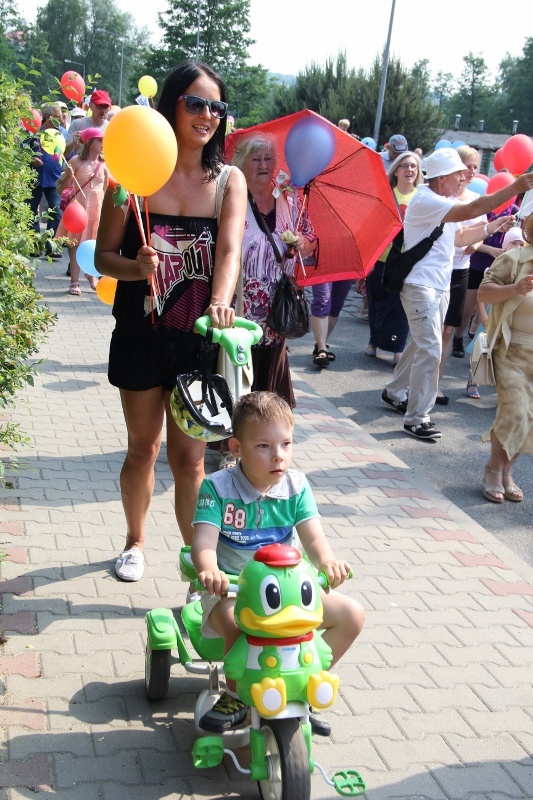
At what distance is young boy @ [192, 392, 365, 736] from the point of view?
3.00 metres

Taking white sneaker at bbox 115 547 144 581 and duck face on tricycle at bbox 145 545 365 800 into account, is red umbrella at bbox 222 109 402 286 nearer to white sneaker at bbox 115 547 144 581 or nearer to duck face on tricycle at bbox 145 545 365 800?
white sneaker at bbox 115 547 144 581

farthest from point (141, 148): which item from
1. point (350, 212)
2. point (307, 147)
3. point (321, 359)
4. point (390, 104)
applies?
point (390, 104)

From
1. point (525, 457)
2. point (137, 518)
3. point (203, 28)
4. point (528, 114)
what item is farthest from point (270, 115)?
point (137, 518)

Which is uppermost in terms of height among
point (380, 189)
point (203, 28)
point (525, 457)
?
point (203, 28)

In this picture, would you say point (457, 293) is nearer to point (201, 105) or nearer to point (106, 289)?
point (106, 289)

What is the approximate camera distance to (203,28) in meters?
78.7

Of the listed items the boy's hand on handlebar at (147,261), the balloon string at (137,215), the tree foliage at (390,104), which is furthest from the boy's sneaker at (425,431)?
the tree foliage at (390,104)

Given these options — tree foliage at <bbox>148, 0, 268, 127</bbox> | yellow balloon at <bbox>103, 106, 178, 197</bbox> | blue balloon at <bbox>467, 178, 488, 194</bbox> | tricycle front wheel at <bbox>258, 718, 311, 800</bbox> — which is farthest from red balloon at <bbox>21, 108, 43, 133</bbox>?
tree foliage at <bbox>148, 0, 268, 127</bbox>

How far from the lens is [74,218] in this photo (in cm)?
1002

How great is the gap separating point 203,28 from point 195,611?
269 ft

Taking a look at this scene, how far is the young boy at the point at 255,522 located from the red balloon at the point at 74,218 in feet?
24.1

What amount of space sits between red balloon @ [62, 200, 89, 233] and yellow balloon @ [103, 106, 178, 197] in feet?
21.6

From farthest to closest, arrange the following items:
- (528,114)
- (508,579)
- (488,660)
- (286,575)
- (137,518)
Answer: (528,114)
(508,579)
(137,518)
(488,660)
(286,575)

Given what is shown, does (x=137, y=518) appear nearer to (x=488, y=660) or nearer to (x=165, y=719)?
(x=165, y=719)
